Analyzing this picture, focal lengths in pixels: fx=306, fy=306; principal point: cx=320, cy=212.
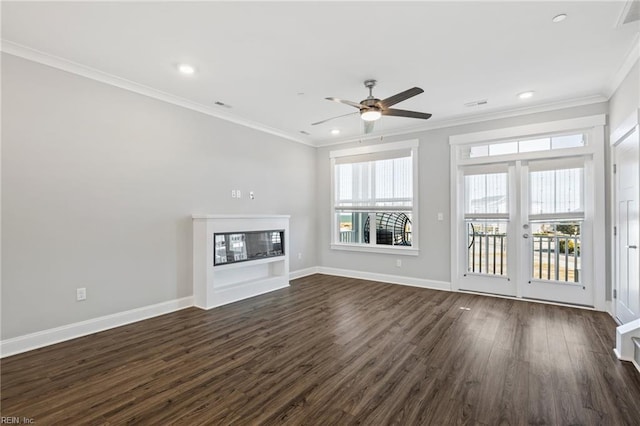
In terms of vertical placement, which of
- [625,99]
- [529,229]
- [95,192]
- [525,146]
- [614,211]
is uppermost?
[625,99]

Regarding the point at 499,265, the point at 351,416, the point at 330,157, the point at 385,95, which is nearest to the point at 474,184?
the point at 499,265

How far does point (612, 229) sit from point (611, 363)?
1.94 meters

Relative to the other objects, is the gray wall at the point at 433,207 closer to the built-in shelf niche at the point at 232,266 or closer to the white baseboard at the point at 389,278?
the white baseboard at the point at 389,278

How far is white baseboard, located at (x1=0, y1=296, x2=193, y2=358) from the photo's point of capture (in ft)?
9.15

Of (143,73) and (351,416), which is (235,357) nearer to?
(351,416)

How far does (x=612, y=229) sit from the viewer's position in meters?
3.76

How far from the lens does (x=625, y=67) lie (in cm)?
312

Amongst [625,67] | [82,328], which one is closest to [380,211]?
[625,67]

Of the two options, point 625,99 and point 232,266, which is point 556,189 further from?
point 232,266

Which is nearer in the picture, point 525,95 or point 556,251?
point 525,95

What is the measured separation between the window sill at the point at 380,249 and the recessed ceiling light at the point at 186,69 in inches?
161

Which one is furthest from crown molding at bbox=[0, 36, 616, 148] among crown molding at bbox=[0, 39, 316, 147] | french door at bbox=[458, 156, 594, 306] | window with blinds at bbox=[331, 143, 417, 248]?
french door at bbox=[458, 156, 594, 306]

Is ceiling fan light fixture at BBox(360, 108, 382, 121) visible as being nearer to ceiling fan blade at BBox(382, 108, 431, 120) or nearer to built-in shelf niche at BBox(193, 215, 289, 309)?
ceiling fan blade at BBox(382, 108, 431, 120)

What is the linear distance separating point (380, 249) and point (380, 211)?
725 mm
